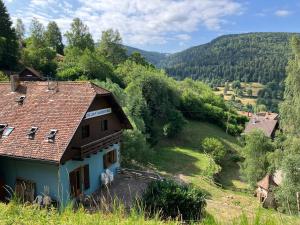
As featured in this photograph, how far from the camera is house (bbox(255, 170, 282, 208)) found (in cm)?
2628

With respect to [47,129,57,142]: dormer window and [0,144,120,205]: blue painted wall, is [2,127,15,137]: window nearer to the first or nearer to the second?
[0,144,120,205]: blue painted wall

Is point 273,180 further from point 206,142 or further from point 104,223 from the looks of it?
point 104,223

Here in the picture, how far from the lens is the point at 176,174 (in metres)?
31.1

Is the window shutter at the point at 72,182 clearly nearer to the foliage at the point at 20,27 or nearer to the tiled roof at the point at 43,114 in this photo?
the tiled roof at the point at 43,114

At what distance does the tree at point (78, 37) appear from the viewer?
245ft

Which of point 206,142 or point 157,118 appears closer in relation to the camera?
point 206,142

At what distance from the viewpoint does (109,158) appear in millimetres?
21672

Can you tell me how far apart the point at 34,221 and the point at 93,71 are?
47.4m

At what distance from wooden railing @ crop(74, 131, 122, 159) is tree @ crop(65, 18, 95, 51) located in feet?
189

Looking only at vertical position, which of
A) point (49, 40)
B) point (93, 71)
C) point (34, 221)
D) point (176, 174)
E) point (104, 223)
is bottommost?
point (176, 174)

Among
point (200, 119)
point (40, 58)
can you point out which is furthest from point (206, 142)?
point (40, 58)

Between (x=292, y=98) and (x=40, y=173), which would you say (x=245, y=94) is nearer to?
(x=292, y=98)

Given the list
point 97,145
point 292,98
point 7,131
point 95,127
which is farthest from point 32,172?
point 292,98

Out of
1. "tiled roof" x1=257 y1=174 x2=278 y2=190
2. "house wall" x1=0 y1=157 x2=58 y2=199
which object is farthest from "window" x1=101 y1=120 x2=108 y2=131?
"tiled roof" x1=257 y1=174 x2=278 y2=190
